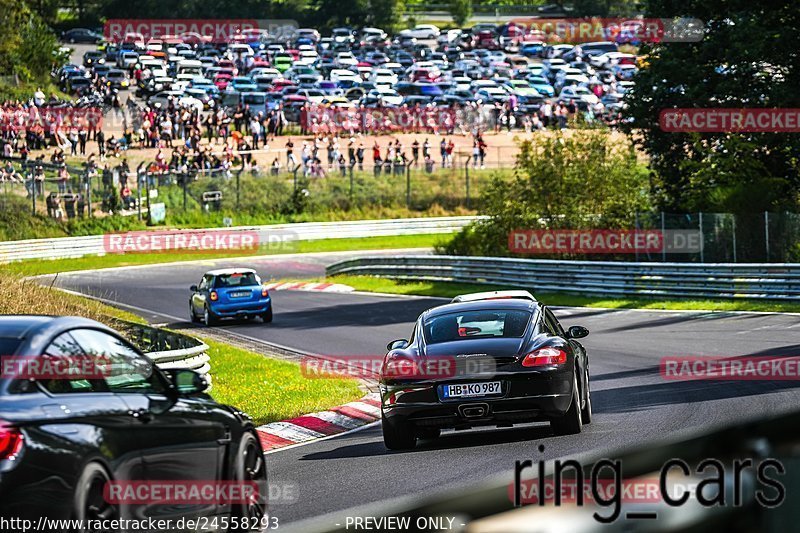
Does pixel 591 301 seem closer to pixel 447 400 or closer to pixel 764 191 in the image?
pixel 764 191

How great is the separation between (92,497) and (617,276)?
1037 inches

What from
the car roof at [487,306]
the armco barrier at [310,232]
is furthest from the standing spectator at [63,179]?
the car roof at [487,306]

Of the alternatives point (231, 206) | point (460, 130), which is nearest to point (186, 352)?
point (231, 206)

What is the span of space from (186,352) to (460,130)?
54364 millimetres

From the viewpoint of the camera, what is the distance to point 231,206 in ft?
183

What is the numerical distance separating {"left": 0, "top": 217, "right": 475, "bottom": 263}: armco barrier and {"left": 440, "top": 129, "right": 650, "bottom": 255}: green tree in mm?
16164

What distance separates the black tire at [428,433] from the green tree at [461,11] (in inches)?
4096

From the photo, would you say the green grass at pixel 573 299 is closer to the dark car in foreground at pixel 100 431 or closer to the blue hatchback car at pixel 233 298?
the blue hatchback car at pixel 233 298

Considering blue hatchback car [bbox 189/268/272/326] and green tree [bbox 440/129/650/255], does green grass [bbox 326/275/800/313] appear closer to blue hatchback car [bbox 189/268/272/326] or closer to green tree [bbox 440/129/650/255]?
green tree [bbox 440/129/650/255]

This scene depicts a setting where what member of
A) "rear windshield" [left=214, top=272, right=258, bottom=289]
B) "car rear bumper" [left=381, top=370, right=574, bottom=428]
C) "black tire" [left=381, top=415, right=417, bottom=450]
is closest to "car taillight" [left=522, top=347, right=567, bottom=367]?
"car rear bumper" [left=381, top=370, right=574, bottom=428]

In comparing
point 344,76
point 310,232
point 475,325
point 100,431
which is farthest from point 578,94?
point 100,431

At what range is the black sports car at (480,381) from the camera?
11.6 m

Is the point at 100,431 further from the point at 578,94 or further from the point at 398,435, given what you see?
the point at 578,94

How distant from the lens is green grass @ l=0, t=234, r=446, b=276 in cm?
4722
